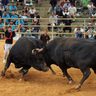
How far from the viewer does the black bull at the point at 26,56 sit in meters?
13.1

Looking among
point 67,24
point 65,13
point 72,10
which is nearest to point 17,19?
point 67,24

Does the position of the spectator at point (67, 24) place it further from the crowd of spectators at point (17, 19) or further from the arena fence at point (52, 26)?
the crowd of spectators at point (17, 19)

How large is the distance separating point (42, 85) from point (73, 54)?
52.9 inches

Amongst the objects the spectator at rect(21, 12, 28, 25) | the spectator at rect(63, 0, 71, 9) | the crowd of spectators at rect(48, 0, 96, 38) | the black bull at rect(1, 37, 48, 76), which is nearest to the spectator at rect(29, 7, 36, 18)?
the spectator at rect(21, 12, 28, 25)

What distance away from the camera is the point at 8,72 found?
14.0 metres

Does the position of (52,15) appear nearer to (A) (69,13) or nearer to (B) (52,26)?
(A) (69,13)

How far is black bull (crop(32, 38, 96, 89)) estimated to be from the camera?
11539 mm

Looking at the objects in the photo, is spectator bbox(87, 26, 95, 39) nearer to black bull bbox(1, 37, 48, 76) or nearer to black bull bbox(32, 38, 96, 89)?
black bull bbox(1, 37, 48, 76)

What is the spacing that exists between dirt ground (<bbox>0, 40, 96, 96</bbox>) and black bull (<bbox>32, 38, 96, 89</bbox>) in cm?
42

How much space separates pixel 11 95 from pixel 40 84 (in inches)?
72.6

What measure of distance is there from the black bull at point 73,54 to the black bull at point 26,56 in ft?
1.07

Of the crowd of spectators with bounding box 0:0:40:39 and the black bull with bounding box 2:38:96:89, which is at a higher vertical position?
the black bull with bounding box 2:38:96:89

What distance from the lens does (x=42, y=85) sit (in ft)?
40.4

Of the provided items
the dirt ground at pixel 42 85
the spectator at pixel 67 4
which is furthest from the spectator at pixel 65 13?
the dirt ground at pixel 42 85
